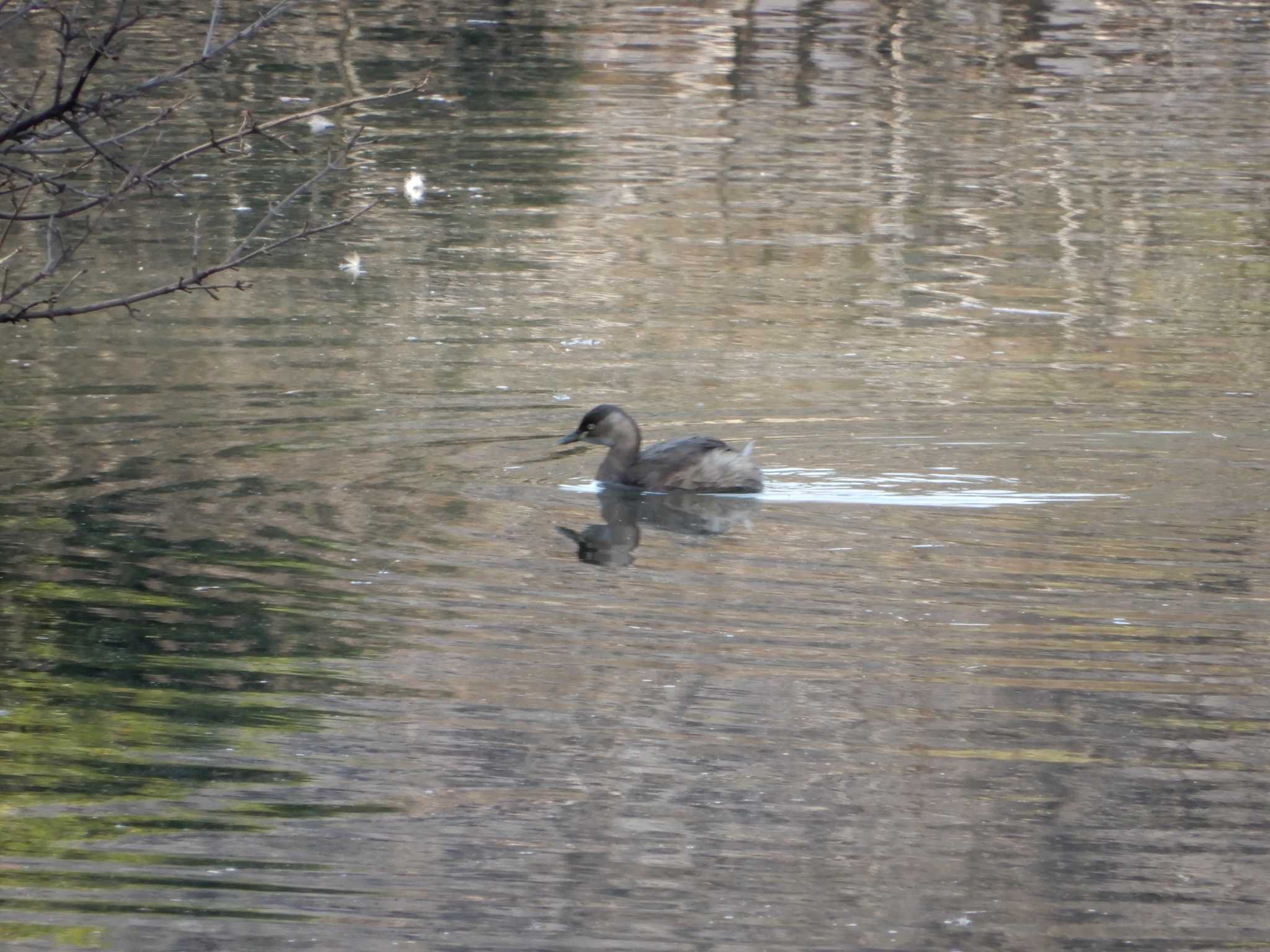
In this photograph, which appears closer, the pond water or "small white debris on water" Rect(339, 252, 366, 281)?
the pond water

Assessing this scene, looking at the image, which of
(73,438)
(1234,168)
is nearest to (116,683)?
(73,438)

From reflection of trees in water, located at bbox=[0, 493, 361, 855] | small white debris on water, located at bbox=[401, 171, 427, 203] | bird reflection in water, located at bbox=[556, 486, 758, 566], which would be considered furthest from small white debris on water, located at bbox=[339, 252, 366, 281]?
reflection of trees in water, located at bbox=[0, 493, 361, 855]

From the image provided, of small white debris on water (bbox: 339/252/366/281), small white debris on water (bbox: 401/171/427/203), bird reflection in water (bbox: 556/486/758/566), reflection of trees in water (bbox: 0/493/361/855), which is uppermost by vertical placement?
small white debris on water (bbox: 401/171/427/203)

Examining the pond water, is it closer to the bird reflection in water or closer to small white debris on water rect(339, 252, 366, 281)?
the bird reflection in water

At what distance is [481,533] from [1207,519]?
11.1 ft

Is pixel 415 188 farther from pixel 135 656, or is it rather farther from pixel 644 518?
pixel 135 656

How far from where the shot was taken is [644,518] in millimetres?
11008

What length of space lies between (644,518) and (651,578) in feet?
4.13

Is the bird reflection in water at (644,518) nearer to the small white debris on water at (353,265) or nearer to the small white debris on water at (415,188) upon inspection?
the small white debris on water at (353,265)

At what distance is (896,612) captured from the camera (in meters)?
9.11

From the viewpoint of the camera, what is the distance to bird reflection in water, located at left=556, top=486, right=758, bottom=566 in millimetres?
10289

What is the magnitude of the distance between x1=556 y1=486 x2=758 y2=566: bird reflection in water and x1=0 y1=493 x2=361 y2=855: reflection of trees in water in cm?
132

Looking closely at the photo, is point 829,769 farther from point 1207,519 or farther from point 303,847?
→ point 1207,519

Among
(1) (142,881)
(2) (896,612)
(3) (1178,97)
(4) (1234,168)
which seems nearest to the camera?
(1) (142,881)
